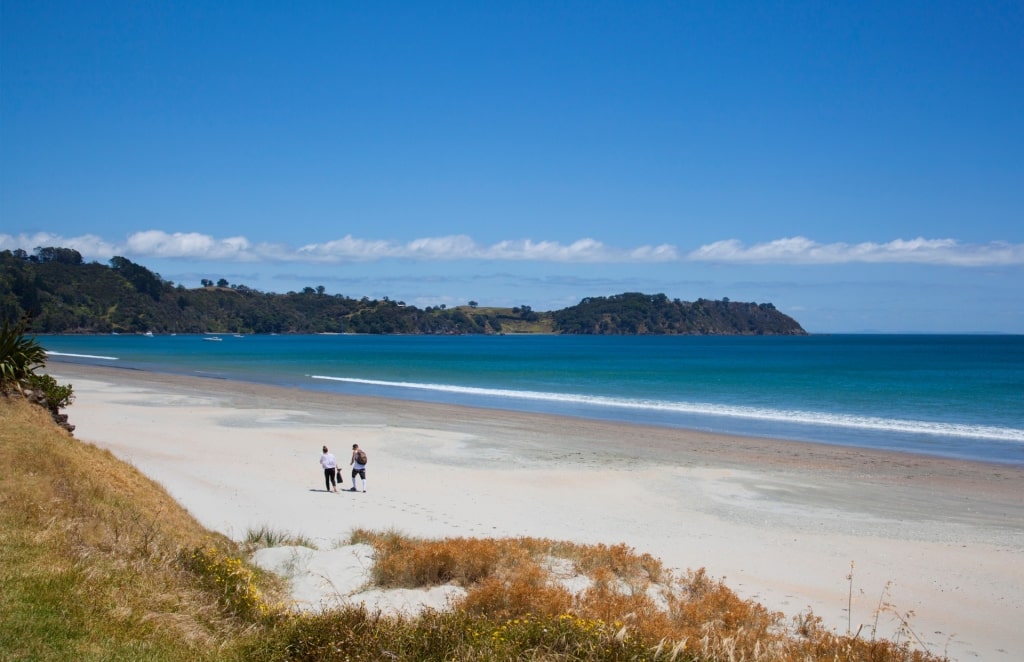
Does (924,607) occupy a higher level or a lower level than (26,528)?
lower

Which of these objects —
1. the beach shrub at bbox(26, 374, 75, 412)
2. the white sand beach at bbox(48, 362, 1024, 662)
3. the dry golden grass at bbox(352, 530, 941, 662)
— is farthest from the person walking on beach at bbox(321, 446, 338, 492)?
the dry golden grass at bbox(352, 530, 941, 662)

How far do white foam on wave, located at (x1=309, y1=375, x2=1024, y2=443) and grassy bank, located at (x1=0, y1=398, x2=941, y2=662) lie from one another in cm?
2606

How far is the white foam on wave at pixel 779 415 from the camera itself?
3144cm

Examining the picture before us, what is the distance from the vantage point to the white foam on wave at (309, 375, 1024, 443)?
1238 inches

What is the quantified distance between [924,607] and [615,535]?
509 cm

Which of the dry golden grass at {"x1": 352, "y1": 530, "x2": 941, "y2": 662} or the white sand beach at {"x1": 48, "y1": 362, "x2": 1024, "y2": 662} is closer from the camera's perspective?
the dry golden grass at {"x1": 352, "y1": 530, "x2": 941, "y2": 662}

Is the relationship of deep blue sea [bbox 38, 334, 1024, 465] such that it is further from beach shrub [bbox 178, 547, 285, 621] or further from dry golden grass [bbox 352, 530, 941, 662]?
beach shrub [bbox 178, 547, 285, 621]

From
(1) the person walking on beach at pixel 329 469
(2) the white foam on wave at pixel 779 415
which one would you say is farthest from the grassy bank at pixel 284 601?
(2) the white foam on wave at pixel 779 415

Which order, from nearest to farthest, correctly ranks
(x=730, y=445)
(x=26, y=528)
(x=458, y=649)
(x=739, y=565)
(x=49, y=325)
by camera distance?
(x=458, y=649) < (x=26, y=528) < (x=739, y=565) < (x=730, y=445) < (x=49, y=325)

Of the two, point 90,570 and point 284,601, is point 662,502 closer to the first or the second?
point 284,601

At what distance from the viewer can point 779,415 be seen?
122 ft

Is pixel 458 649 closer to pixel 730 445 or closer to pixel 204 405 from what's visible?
pixel 730 445

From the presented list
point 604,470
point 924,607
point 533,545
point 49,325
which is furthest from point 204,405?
point 49,325

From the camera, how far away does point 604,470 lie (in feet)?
69.8
